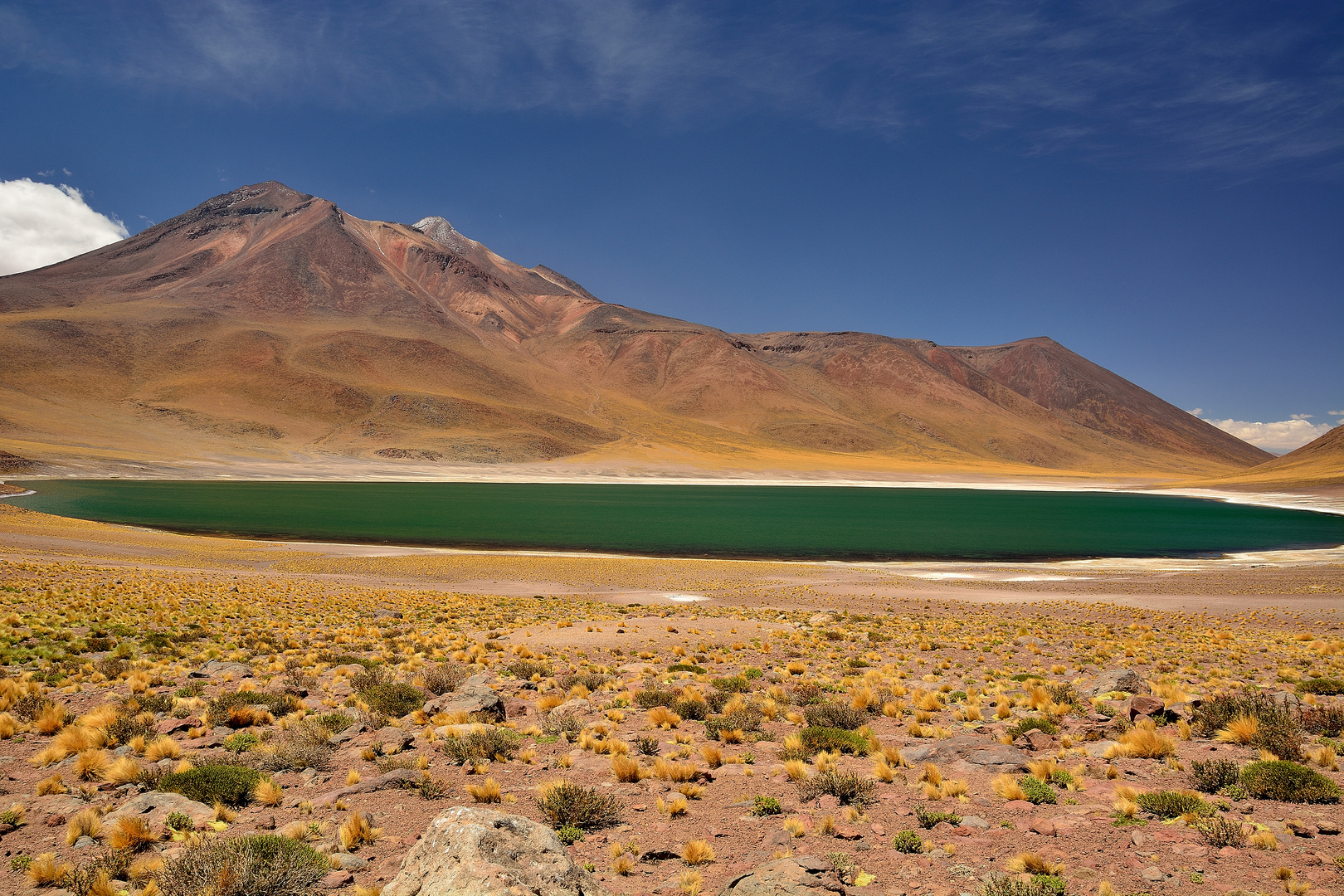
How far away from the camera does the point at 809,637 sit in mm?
17688

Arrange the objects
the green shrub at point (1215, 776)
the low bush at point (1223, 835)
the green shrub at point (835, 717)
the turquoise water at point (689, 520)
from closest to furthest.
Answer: the low bush at point (1223, 835) → the green shrub at point (1215, 776) → the green shrub at point (835, 717) → the turquoise water at point (689, 520)

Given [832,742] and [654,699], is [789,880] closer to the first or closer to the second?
[832,742]

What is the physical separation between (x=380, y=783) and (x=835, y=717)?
619 cm

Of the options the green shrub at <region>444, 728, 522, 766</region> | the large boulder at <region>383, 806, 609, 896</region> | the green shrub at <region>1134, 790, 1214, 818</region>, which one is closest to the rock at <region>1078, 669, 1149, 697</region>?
the green shrub at <region>1134, 790, 1214, 818</region>

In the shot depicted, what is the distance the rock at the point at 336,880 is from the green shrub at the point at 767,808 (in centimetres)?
383

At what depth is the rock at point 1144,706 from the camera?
9.46 meters

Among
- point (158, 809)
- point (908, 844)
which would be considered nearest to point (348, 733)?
point (158, 809)

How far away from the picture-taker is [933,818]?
6770mm

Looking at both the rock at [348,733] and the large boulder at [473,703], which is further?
the large boulder at [473,703]

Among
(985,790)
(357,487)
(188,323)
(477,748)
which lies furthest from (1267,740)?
(188,323)

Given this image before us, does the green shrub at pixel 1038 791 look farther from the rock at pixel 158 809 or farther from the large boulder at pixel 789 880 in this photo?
the rock at pixel 158 809

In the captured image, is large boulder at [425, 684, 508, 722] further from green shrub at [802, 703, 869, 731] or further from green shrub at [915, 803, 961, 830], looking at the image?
green shrub at [915, 803, 961, 830]

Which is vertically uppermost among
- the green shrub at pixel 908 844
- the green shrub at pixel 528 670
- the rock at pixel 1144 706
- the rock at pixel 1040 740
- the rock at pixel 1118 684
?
the rock at pixel 1144 706

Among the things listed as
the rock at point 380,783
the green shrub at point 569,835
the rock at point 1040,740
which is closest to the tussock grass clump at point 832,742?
the rock at point 1040,740
